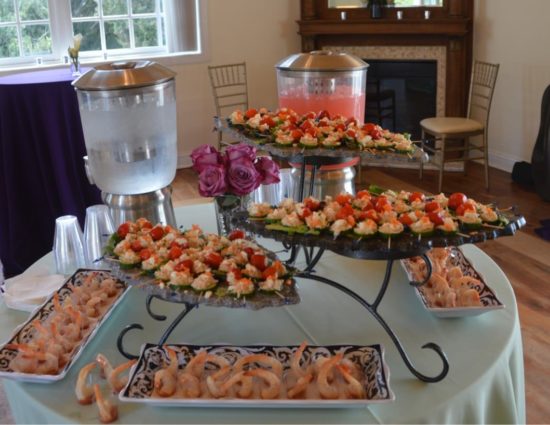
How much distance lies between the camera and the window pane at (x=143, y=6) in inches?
192

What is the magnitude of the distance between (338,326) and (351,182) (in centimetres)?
64

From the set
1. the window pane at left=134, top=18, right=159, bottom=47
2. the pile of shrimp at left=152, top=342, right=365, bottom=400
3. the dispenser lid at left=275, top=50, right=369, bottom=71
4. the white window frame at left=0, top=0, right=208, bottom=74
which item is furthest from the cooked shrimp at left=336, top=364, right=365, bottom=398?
the window pane at left=134, top=18, right=159, bottom=47

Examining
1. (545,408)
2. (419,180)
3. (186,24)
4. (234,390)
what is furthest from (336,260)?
(186,24)

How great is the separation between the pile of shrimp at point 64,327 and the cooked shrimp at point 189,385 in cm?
24

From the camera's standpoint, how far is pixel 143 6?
4902 mm

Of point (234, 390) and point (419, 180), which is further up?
point (234, 390)

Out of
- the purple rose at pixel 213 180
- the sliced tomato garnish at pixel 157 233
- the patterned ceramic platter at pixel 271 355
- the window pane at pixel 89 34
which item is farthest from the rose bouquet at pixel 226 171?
the window pane at pixel 89 34

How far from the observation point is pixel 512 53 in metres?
4.45

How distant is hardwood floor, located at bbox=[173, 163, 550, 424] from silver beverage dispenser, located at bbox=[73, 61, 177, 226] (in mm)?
1358

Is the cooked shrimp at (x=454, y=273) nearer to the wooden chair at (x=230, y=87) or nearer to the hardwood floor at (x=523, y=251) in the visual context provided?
the hardwood floor at (x=523, y=251)

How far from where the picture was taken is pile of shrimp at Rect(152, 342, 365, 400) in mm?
1056

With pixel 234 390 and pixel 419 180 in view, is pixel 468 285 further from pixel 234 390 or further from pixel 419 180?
pixel 419 180

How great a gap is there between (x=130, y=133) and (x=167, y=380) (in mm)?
718

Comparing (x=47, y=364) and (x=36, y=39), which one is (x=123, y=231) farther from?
(x=36, y=39)
